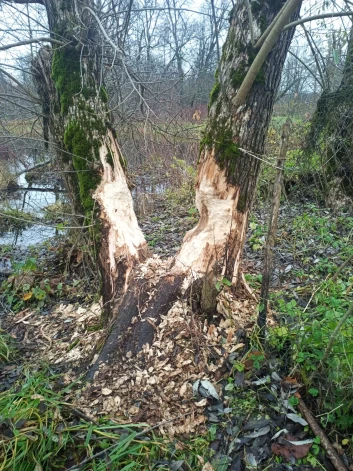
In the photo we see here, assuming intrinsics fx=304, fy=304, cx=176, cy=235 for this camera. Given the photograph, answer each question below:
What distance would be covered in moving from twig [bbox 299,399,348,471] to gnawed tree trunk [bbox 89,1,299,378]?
36.1 inches

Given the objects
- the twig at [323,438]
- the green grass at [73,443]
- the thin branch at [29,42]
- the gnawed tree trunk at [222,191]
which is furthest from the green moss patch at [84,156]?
the twig at [323,438]

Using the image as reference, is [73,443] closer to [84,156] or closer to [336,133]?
[84,156]

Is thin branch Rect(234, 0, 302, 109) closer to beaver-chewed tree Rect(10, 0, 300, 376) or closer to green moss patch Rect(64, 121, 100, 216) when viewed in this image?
beaver-chewed tree Rect(10, 0, 300, 376)

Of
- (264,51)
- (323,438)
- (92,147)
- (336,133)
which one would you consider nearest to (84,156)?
(92,147)

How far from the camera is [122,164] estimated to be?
2998mm

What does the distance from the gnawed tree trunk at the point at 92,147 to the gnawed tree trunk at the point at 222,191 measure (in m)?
0.32

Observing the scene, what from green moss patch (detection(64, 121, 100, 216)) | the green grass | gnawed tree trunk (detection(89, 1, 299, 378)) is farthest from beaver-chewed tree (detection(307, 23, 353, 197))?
the green grass

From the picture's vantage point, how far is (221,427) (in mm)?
1885

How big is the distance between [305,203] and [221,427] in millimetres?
4412

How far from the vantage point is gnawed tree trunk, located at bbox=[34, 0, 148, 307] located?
271cm

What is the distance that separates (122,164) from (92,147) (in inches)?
14.3

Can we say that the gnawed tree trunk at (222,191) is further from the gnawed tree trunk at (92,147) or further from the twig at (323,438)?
the twig at (323,438)

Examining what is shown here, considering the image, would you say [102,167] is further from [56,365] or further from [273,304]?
[273,304]

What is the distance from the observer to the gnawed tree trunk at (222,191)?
2.23m
